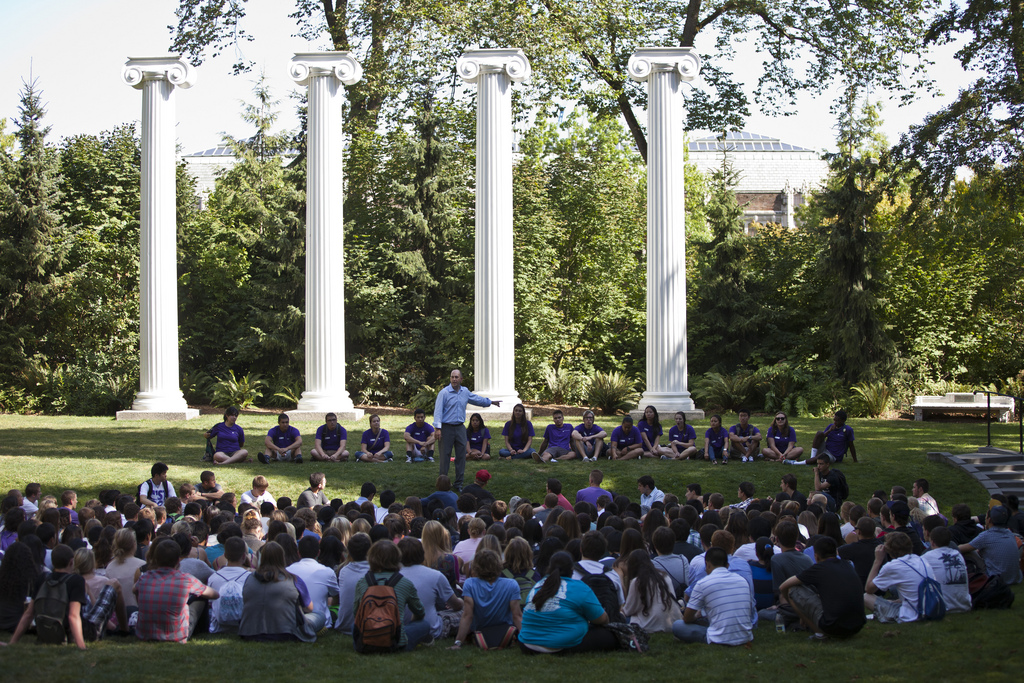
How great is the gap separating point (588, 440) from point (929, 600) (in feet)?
29.0

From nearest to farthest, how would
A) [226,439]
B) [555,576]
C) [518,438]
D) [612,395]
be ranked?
[555,576]
[226,439]
[518,438]
[612,395]

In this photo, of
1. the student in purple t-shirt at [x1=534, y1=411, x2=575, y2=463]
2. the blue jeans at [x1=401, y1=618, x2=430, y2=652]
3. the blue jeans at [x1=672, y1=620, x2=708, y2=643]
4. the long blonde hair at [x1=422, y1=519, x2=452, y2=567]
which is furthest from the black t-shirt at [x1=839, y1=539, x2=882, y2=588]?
the student in purple t-shirt at [x1=534, y1=411, x2=575, y2=463]

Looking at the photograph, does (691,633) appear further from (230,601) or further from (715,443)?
(715,443)

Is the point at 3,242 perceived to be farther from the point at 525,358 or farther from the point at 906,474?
the point at 906,474

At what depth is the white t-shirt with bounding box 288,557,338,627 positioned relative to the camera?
8.23 m

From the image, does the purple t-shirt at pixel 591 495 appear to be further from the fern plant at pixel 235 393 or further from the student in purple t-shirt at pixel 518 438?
the fern plant at pixel 235 393

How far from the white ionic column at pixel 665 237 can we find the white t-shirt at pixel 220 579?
50.9 feet

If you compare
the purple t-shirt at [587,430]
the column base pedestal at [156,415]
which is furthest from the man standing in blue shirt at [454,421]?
the column base pedestal at [156,415]

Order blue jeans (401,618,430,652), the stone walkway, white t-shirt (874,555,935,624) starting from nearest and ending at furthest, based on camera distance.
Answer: blue jeans (401,618,430,652)
white t-shirt (874,555,935,624)
the stone walkway

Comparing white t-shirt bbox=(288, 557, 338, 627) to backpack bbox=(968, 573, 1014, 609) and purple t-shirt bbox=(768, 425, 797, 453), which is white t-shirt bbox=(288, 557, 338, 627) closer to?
backpack bbox=(968, 573, 1014, 609)

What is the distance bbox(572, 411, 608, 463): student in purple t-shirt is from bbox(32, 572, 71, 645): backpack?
10339 millimetres

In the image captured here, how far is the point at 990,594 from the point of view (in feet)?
29.6

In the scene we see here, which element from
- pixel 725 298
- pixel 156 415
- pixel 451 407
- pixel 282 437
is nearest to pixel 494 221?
pixel 282 437

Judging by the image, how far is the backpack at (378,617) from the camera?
7.49 meters
